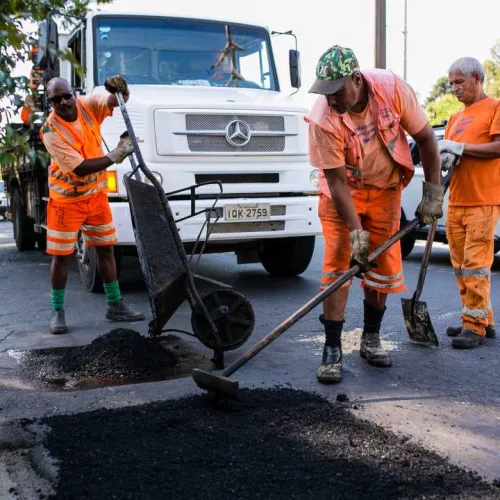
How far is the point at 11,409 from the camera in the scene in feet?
12.3

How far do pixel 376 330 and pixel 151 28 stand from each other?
445 cm

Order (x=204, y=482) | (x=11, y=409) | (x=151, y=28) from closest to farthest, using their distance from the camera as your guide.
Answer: (x=204, y=482), (x=11, y=409), (x=151, y=28)

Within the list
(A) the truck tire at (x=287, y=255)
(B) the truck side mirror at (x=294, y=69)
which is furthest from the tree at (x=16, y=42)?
(B) the truck side mirror at (x=294, y=69)

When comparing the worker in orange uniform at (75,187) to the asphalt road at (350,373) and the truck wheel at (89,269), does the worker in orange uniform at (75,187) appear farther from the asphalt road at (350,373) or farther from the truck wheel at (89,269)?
the truck wheel at (89,269)

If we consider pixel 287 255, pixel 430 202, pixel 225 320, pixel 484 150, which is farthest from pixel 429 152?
pixel 287 255

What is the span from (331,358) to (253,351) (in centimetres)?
69

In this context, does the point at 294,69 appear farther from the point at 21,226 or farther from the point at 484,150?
the point at 21,226

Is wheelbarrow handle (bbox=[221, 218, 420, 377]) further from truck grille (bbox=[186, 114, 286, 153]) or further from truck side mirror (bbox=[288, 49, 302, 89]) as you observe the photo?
truck side mirror (bbox=[288, 49, 302, 89])

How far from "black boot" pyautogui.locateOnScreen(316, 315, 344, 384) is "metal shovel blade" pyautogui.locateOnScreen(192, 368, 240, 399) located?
0.75 metres

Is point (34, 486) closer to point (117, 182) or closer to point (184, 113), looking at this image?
point (117, 182)

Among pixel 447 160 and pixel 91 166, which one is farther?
pixel 91 166

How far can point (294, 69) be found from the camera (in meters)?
8.24

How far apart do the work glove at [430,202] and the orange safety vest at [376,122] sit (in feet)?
0.76

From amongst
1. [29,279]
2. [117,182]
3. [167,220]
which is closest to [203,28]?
[117,182]
